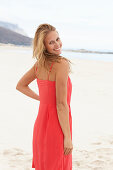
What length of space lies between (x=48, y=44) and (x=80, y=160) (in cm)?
250

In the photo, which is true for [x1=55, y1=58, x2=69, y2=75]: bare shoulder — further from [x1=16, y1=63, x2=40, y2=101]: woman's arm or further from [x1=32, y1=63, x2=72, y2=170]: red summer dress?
[x1=16, y1=63, x2=40, y2=101]: woman's arm

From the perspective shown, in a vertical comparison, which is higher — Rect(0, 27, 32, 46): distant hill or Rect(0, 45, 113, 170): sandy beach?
Rect(0, 27, 32, 46): distant hill

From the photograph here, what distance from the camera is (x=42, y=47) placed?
188 cm

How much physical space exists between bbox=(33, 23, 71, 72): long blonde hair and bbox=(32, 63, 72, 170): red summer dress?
0.15 metres

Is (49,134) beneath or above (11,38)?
beneath

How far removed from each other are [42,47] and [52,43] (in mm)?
109

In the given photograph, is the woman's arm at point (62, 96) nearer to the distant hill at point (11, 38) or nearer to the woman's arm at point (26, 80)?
the woman's arm at point (26, 80)

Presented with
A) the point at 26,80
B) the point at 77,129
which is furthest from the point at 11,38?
the point at 26,80

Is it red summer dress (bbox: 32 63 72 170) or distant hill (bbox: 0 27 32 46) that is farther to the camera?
distant hill (bbox: 0 27 32 46)

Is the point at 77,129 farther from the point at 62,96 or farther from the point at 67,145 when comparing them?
the point at 62,96

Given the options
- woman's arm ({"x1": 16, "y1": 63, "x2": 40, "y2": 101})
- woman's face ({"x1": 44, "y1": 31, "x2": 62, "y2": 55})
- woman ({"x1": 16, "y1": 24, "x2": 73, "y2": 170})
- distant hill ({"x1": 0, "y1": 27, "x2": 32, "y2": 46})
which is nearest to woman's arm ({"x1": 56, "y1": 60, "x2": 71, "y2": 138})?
woman ({"x1": 16, "y1": 24, "x2": 73, "y2": 170})

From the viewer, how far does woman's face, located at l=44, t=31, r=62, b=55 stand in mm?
1933

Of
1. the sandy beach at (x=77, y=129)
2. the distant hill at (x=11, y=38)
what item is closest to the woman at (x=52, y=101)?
the sandy beach at (x=77, y=129)

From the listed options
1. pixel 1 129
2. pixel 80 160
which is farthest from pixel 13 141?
pixel 80 160
